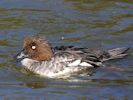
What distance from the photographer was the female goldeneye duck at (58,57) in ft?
51.7

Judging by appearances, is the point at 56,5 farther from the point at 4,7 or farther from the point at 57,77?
the point at 57,77

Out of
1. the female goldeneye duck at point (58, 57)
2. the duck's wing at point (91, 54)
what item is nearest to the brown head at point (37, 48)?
the female goldeneye duck at point (58, 57)

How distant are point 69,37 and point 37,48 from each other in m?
1.76

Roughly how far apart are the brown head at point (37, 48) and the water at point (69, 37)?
47cm

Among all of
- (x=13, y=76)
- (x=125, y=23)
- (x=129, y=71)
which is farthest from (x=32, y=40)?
(x=125, y=23)

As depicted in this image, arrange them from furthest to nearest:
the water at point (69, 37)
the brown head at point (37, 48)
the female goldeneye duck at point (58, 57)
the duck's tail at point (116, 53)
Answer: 1. the duck's tail at point (116, 53)
2. the brown head at point (37, 48)
3. the female goldeneye duck at point (58, 57)
4. the water at point (69, 37)

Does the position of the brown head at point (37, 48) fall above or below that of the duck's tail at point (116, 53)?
above

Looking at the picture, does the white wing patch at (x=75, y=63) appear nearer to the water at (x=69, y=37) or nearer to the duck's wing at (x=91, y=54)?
the duck's wing at (x=91, y=54)

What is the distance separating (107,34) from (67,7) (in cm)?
218

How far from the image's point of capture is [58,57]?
15781 mm

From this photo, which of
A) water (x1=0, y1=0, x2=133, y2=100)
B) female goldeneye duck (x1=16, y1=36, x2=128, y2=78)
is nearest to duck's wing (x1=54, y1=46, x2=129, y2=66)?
female goldeneye duck (x1=16, y1=36, x2=128, y2=78)

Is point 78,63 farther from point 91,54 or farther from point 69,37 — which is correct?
point 69,37

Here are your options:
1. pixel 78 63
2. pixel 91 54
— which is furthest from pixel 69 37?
pixel 78 63

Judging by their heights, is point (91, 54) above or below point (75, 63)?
above
